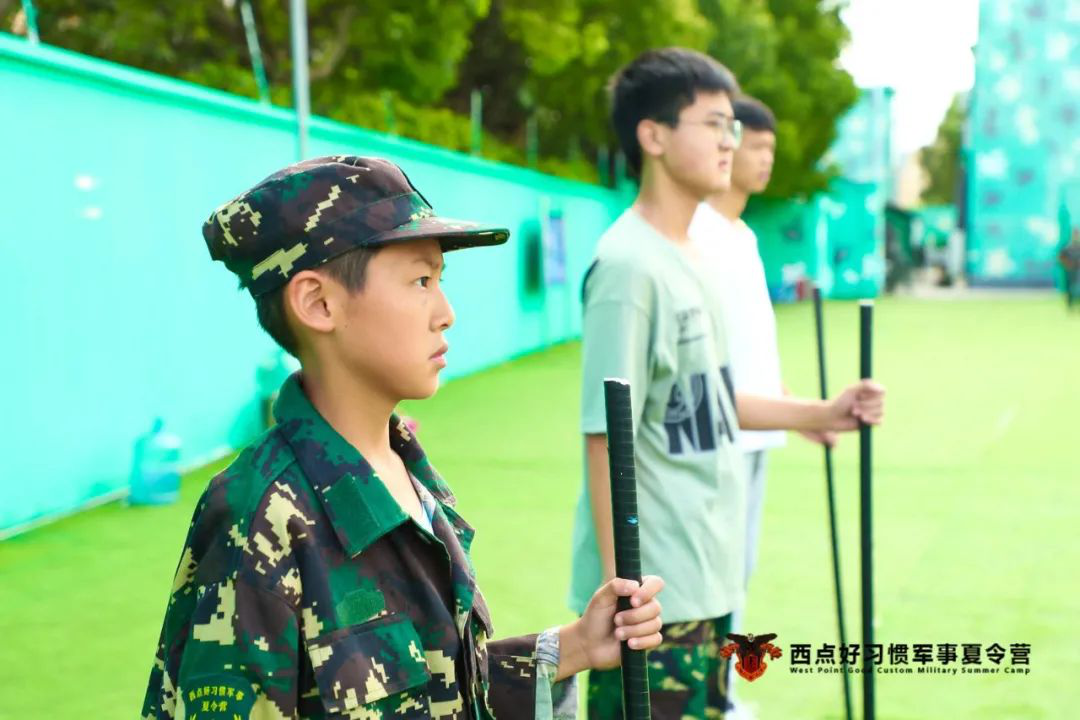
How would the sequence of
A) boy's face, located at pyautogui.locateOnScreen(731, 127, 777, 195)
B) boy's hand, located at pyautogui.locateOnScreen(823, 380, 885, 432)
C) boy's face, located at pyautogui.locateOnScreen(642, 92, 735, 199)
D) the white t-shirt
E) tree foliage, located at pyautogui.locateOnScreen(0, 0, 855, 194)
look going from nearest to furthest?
1. boy's hand, located at pyautogui.locateOnScreen(823, 380, 885, 432)
2. boy's face, located at pyautogui.locateOnScreen(642, 92, 735, 199)
3. the white t-shirt
4. boy's face, located at pyautogui.locateOnScreen(731, 127, 777, 195)
5. tree foliage, located at pyautogui.locateOnScreen(0, 0, 855, 194)

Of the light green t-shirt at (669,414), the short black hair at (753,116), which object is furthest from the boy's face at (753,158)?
the light green t-shirt at (669,414)

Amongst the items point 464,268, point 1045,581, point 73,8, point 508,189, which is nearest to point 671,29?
point 508,189

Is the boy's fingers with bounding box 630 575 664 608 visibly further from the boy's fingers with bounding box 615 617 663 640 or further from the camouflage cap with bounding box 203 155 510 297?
the camouflage cap with bounding box 203 155 510 297

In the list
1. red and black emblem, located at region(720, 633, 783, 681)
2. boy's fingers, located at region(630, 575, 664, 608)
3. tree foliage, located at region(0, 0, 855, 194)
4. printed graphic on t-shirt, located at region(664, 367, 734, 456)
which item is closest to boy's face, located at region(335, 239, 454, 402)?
boy's fingers, located at region(630, 575, 664, 608)

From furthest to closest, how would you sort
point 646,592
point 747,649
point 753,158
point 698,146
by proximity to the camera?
point 753,158 → point 698,146 → point 747,649 → point 646,592

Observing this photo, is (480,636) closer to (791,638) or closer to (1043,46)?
(791,638)

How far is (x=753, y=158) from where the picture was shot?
436 cm

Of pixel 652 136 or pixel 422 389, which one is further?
pixel 652 136

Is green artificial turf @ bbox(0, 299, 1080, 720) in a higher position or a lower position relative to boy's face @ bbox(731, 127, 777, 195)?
lower

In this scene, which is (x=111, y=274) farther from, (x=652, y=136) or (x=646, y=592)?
(x=646, y=592)

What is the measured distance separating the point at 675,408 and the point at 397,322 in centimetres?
145

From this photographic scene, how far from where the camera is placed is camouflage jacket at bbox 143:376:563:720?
143cm

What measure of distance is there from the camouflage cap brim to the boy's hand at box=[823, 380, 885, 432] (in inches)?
61.5

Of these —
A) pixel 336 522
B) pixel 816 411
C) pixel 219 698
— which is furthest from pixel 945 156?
pixel 219 698
